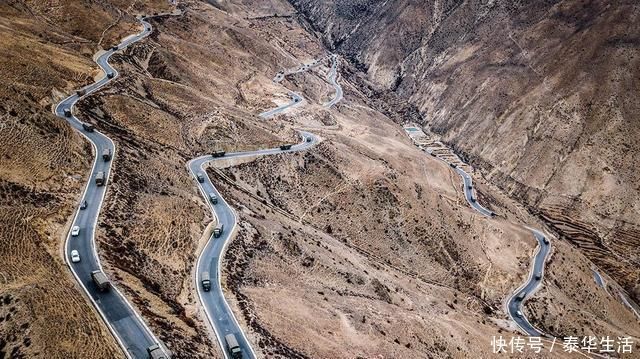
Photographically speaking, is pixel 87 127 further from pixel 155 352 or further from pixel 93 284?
pixel 155 352

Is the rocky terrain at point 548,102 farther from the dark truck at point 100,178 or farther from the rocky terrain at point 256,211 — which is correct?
the dark truck at point 100,178

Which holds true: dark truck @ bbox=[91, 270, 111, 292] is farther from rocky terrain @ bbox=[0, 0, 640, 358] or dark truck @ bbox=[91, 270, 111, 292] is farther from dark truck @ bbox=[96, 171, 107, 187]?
dark truck @ bbox=[96, 171, 107, 187]

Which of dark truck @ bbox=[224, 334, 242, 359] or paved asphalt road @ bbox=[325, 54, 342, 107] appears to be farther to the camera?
paved asphalt road @ bbox=[325, 54, 342, 107]

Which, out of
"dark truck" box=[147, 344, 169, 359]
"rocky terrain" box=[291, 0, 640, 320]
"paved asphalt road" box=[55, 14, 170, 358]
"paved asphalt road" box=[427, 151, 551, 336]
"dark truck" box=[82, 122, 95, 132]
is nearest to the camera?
"dark truck" box=[147, 344, 169, 359]

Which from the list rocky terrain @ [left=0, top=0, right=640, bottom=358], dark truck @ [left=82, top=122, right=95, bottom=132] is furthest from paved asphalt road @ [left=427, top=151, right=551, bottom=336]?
dark truck @ [left=82, top=122, right=95, bottom=132]

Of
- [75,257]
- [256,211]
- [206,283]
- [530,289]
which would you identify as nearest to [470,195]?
[530,289]

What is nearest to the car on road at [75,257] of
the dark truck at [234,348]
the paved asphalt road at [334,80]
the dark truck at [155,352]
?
the dark truck at [155,352]
